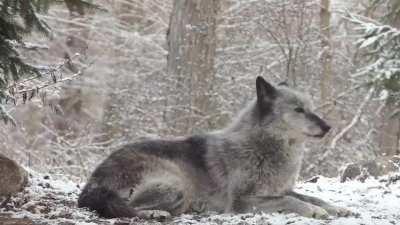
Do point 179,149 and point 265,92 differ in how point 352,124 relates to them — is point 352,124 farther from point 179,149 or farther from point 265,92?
point 179,149

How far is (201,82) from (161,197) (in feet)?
23.6

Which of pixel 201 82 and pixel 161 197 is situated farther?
pixel 201 82

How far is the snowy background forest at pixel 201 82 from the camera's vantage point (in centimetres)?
593

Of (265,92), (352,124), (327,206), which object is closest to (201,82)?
(352,124)

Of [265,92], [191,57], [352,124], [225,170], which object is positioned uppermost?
[191,57]

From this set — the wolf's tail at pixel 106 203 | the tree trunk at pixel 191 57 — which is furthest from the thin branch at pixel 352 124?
the wolf's tail at pixel 106 203

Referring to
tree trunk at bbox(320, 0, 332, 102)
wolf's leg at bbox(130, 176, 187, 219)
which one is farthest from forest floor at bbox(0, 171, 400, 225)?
tree trunk at bbox(320, 0, 332, 102)

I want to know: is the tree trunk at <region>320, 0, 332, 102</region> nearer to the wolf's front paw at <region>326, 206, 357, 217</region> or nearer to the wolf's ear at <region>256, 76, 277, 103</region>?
the wolf's ear at <region>256, 76, 277, 103</region>

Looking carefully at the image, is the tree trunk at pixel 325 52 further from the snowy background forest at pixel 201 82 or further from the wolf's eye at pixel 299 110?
the wolf's eye at pixel 299 110

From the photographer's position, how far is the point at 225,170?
5.52 metres

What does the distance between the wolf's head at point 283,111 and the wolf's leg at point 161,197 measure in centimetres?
105

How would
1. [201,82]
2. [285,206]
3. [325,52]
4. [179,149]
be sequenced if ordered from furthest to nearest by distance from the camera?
[325,52]
[201,82]
[179,149]
[285,206]

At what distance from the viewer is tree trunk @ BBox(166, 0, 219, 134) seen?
12.0m

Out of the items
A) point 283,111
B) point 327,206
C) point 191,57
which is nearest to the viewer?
point 327,206
